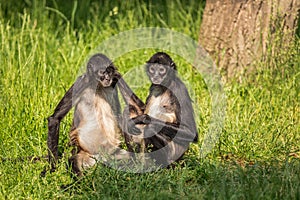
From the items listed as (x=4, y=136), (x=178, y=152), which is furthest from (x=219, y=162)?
(x=4, y=136)

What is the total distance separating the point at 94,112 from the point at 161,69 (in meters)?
0.66

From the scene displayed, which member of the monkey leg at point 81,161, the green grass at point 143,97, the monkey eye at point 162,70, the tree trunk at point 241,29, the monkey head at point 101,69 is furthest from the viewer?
the tree trunk at point 241,29

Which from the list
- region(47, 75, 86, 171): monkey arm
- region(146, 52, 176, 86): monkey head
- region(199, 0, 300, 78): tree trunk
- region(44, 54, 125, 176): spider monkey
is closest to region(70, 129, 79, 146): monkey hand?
region(44, 54, 125, 176): spider monkey

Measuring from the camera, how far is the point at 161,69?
18.7ft

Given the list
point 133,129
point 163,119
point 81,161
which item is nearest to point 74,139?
point 81,161

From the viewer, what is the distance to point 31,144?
5863mm

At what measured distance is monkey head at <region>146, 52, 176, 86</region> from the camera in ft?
18.8

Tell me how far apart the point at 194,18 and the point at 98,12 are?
138 centimetres

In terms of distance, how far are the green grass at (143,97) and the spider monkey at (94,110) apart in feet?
1.01

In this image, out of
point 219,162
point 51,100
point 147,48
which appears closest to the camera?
point 219,162

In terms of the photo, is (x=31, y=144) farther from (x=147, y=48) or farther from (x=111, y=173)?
(x=147, y=48)

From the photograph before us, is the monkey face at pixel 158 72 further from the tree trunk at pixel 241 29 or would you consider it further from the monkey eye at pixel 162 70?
the tree trunk at pixel 241 29

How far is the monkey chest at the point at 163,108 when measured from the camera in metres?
5.73

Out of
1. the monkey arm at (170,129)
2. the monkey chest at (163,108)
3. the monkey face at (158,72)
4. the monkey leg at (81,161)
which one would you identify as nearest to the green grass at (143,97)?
the monkey leg at (81,161)
